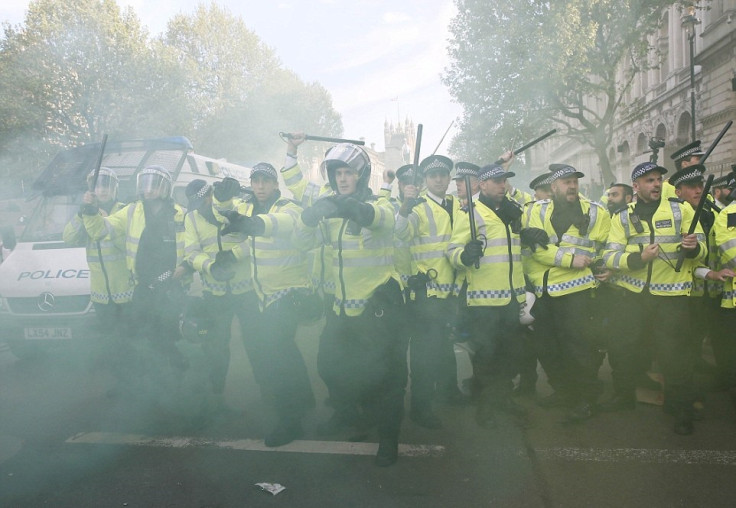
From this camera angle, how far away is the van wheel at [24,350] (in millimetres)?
6359

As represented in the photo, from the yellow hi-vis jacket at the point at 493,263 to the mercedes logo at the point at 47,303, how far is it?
14.3 feet

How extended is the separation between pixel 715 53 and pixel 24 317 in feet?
75.4

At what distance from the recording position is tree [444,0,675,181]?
51.6ft

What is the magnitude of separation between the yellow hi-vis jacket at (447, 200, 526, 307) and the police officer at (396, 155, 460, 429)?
1.30 feet

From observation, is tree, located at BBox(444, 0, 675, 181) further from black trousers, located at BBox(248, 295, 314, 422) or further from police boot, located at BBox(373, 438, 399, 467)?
police boot, located at BBox(373, 438, 399, 467)

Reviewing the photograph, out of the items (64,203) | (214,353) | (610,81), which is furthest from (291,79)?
(214,353)

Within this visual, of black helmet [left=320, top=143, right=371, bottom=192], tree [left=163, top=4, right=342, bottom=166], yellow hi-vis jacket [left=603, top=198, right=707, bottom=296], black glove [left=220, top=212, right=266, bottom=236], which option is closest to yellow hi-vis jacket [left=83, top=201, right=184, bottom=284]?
black glove [left=220, top=212, right=266, bottom=236]

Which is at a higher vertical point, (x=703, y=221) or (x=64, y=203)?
(x=64, y=203)

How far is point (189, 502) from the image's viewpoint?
3.30 meters

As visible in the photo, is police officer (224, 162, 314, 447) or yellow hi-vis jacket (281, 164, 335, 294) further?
yellow hi-vis jacket (281, 164, 335, 294)

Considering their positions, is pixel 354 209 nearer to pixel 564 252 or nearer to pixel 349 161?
pixel 349 161

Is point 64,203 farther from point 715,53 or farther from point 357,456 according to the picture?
point 715,53

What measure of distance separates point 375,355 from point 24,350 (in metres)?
4.85

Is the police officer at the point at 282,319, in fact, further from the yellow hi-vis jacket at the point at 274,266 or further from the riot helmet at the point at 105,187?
the riot helmet at the point at 105,187
